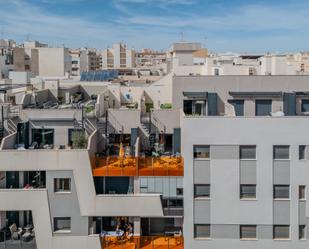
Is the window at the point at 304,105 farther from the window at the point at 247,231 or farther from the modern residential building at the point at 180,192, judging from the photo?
the window at the point at 247,231

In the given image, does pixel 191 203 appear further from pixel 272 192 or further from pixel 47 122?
pixel 47 122

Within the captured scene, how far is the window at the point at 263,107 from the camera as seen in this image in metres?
32.3

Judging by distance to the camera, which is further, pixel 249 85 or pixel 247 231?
pixel 249 85

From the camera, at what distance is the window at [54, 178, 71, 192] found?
87.7 feet

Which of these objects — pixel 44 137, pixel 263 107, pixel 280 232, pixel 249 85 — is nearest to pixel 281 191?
pixel 280 232

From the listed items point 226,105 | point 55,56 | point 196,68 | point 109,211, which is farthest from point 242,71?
point 55,56

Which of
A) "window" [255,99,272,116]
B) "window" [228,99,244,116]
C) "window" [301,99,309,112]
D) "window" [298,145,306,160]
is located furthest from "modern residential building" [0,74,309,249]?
"window" [301,99,309,112]

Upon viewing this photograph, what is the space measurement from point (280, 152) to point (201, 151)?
4126mm

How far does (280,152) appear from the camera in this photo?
26625 millimetres

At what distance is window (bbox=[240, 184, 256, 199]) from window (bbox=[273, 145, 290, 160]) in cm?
198

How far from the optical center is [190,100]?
108ft

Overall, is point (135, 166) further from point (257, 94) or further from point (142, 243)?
point (257, 94)

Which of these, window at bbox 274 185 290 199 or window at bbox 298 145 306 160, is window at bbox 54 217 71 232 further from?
window at bbox 298 145 306 160

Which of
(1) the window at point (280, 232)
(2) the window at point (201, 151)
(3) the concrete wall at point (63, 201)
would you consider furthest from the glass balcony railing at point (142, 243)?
(1) the window at point (280, 232)
